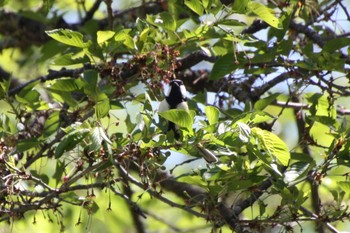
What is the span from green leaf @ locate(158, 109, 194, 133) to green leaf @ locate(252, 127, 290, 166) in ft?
0.78

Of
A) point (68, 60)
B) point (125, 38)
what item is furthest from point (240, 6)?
point (68, 60)

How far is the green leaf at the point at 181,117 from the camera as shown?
2625 millimetres

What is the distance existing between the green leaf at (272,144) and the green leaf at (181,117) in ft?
0.78

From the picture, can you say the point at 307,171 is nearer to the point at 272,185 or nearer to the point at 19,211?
the point at 272,185

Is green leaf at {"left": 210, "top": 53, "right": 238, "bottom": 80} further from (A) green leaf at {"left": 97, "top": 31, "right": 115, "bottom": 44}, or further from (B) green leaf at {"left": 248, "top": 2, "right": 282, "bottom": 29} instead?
Answer: (A) green leaf at {"left": 97, "top": 31, "right": 115, "bottom": 44}

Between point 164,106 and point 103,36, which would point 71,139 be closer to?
point 103,36

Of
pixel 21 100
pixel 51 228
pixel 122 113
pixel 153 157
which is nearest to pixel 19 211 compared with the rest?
pixel 21 100

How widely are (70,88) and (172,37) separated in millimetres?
532

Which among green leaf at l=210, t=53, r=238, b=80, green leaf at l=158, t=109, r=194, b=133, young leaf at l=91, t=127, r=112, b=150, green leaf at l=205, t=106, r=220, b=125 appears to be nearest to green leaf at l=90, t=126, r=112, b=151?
young leaf at l=91, t=127, r=112, b=150

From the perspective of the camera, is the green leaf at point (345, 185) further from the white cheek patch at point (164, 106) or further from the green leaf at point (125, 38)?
the green leaf at point (125, 38)

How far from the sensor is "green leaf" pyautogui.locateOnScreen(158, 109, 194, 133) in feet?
8.61

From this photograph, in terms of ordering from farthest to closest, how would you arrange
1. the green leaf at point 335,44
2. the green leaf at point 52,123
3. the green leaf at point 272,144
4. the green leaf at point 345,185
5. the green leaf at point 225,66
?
the green leaf at point 52,123
the green leaf at point 225,66
the green leaf at point 335,44
the green leaf at point 345,185
the green leaf at point 272,144

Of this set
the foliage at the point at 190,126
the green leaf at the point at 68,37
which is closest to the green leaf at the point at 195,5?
the foliage at the point at 190,126

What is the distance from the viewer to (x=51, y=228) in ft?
16.9
